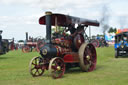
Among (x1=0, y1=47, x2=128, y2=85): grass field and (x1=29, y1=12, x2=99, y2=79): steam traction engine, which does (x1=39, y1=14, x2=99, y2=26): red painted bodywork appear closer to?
(x1=29, y1=12, x2=99, y2=79): steam traction engine

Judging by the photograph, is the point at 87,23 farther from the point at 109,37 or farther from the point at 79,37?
the point at 109,37

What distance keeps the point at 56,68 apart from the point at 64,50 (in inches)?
46.0

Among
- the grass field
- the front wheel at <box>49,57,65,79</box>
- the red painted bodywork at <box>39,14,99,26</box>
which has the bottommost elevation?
the grass field

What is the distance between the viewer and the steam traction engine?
22.2ft

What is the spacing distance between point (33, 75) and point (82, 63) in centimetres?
188

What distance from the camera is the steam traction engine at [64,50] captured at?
6773mm

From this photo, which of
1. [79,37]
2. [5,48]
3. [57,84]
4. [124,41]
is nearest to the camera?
[57,84]

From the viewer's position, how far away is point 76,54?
7688mm

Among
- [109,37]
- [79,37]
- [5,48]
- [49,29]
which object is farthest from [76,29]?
[109,37]

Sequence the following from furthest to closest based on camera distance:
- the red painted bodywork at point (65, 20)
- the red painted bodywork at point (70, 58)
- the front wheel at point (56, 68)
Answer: the red painted bodywork at point (65, 20) < the red painted bodywork at point (70, 58) < the front wheel at point (56, 68)

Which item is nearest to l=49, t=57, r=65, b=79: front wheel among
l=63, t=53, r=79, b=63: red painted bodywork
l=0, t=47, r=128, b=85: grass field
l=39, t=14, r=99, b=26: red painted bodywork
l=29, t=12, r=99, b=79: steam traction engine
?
l=29, t=12, r=99, b=79: steam traction engine

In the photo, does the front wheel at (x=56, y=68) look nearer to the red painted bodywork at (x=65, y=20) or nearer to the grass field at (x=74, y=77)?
the grass field at (x=74, y=77)

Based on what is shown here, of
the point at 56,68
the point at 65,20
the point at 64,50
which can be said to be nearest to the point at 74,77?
the point at 56,68

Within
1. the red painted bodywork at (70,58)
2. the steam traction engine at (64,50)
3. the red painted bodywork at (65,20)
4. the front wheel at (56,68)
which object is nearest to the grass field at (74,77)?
the front wheel at (56,68)
